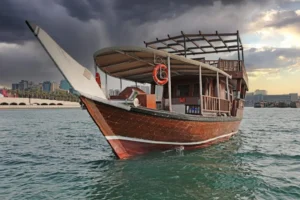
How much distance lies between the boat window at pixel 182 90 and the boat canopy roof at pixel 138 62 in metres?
1.11

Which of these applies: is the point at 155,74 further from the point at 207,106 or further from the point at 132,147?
the point at 207,106

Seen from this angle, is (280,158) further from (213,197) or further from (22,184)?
(22,184)

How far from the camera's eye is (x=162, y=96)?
1530 centimetres

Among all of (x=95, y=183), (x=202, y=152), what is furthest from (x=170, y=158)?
(x=95, y=183)

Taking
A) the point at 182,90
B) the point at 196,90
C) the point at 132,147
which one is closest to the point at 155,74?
the point at 132,147

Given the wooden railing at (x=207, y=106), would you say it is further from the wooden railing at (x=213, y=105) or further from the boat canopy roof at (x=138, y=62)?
the boat canopy roof at (x=138, y=62)

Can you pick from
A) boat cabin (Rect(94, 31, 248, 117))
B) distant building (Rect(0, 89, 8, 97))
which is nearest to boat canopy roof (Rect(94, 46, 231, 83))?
boat cabin (Rect(94, 31, 248, 117))

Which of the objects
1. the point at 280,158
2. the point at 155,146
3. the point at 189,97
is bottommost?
the point at 280,158

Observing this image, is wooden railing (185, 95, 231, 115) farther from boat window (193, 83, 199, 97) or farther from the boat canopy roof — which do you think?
the boat canopy roof

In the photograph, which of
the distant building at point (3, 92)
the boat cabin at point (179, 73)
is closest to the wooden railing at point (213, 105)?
the boat cabin at point (179, 73)

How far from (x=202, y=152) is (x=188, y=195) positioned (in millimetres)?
4916

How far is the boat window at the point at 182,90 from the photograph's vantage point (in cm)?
1415

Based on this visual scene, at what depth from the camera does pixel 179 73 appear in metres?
12.9

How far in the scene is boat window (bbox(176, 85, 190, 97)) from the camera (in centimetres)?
1415
